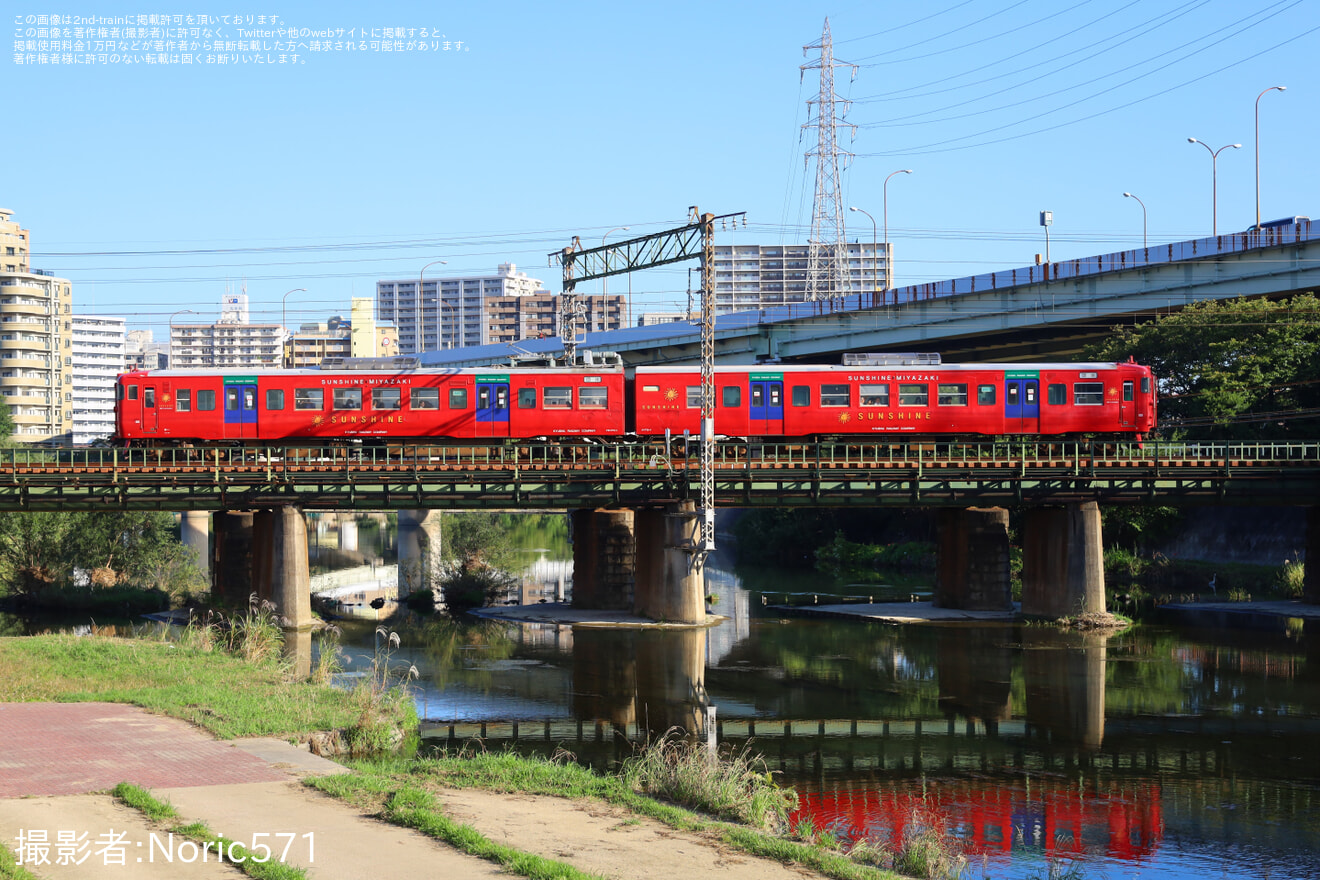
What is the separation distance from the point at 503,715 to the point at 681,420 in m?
20.6

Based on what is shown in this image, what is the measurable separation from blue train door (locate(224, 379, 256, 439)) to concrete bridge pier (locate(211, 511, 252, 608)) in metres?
3.82

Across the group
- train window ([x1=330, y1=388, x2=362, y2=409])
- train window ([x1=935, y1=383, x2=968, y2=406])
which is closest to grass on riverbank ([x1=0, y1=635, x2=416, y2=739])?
train window ([x1=330, y1=388, x2=362, y2=409])

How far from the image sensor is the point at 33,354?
5866 inches

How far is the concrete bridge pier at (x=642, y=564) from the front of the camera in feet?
152

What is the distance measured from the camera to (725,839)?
1756 centimetres

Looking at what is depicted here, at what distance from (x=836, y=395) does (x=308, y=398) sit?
20.3 metres

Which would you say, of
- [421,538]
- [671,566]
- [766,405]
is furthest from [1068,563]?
[421,538]

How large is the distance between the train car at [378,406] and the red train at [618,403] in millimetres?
39

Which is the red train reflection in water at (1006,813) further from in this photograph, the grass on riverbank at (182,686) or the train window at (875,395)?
the train window at (875,395)

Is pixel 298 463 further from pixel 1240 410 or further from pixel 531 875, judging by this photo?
pixel 1240 410

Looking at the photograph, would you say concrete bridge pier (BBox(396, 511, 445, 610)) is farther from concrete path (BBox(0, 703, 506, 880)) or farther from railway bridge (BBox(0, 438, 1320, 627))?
concrete path (BBox(0, 703, 506, 880))

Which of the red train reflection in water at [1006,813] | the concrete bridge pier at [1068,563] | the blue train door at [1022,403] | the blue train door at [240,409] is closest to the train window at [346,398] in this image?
the blue train door at [240,409]

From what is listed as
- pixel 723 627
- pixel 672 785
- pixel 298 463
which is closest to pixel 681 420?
pixel 723 627

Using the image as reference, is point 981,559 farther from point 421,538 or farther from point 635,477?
point 421,538
